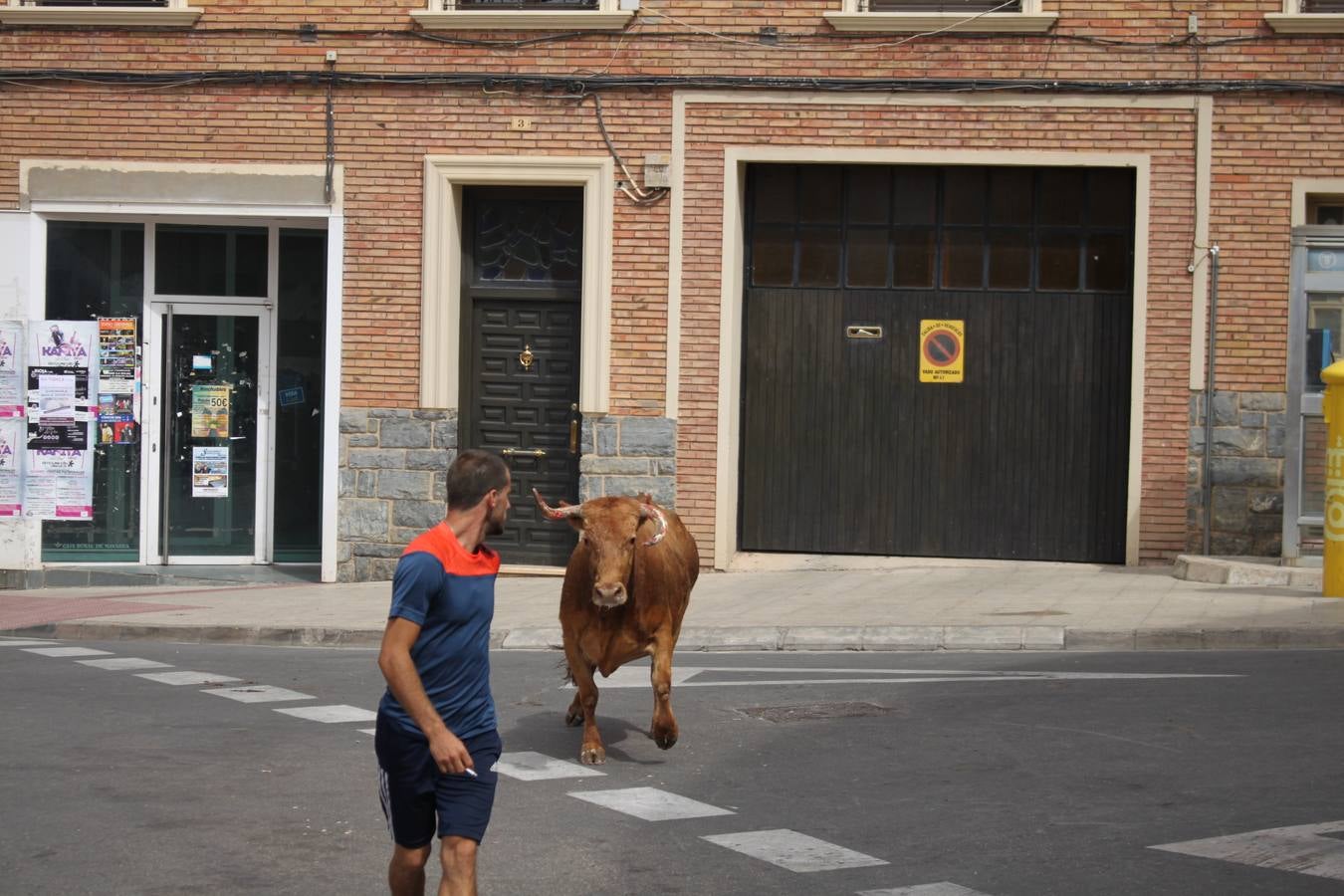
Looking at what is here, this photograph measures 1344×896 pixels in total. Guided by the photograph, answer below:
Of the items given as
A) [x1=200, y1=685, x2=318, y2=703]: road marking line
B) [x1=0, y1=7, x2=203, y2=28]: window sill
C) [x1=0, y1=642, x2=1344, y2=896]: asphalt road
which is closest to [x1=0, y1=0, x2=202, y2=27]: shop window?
[x1=0, y1=7, x2=203, y2=28]: window sill

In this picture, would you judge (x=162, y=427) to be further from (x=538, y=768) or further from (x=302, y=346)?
(x=538, y=768)

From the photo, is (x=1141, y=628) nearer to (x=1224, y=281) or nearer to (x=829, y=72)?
(x=1224, y=281)

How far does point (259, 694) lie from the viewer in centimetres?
1093

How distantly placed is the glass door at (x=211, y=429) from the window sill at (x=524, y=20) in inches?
138

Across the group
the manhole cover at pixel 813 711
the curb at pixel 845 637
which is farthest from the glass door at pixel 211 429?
the manhole cover at pixel 813 711

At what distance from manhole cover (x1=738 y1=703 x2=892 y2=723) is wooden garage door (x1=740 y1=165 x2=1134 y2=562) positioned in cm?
711

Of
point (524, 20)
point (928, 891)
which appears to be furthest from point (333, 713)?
point (524, 20)

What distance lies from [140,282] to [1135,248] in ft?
32.0

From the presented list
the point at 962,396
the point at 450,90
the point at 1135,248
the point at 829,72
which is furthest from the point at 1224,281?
the point at 450,90

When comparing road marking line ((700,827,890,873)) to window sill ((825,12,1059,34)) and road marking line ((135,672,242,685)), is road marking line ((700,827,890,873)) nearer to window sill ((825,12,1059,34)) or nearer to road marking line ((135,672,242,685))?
road marking line ((135,672,242,685))

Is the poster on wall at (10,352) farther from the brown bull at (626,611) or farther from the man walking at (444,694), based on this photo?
→ the man walking at (444,694)

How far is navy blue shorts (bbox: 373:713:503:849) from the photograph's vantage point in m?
5.38

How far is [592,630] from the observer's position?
905 cm

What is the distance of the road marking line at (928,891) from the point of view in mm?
6363
